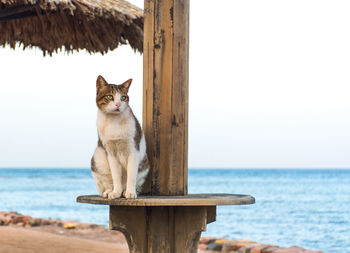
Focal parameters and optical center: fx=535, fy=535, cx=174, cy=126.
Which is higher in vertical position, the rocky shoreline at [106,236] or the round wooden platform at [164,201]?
the round wooden platform at [164,201]

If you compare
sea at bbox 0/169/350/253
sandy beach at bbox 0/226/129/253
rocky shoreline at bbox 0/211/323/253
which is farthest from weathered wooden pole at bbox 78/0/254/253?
sea at bbox 0/169/350/253

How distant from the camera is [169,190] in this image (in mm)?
2977

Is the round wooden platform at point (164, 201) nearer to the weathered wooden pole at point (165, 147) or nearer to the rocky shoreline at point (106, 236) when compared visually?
the weathered wooden pole at point (165, 147)

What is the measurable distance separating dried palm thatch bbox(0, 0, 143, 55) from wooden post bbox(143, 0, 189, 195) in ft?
4.96

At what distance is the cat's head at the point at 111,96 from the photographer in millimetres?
2707

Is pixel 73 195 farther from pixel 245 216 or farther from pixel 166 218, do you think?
pixel 166 218

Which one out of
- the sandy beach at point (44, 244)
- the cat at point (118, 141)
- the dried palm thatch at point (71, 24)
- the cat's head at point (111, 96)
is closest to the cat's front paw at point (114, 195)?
the cat at point (118, 141)

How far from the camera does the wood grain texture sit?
296cm

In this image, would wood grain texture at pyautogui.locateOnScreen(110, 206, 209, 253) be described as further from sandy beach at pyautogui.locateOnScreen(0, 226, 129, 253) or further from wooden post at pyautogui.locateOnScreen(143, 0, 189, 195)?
sandy beach at pyautogui.locateOnScreen(0, 226, 129, 253)

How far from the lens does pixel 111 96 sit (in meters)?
2.74

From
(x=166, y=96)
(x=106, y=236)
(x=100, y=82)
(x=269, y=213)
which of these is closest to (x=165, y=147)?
(x=166, y=96)

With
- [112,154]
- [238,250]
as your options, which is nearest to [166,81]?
[112,154]

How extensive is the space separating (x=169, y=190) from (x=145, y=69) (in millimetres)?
707

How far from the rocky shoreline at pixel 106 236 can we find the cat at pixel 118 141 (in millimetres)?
4009
